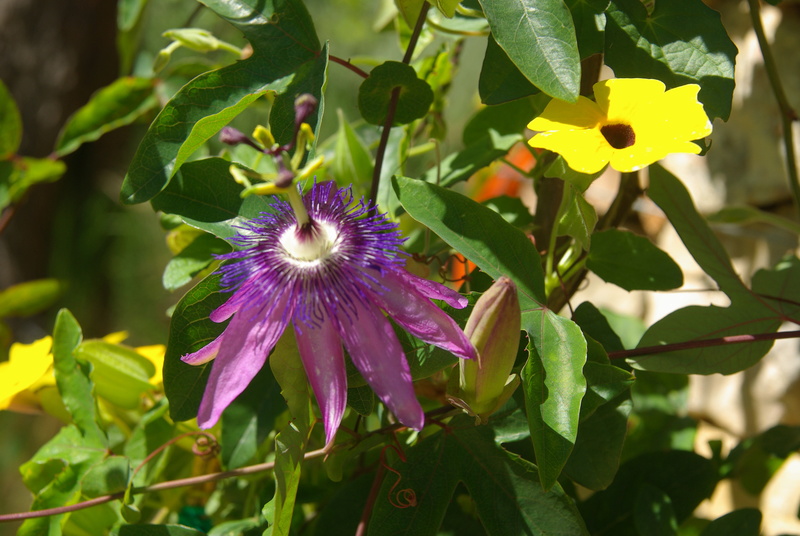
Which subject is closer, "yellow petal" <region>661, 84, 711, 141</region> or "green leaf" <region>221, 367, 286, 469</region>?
"yellow petal" <region>661, 84, 711, 141</region>

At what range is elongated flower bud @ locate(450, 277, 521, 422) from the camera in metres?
0.42

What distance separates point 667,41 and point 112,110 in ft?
2.18

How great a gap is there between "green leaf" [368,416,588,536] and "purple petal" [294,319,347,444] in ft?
0.36

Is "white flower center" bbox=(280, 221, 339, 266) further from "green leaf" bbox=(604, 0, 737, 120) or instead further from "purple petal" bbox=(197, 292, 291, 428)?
"green leaf" bbox=(604, 0, 737, 120)

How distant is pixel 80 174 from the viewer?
2930 millimetres

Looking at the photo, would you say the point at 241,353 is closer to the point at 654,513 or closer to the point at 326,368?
the point at 326,368

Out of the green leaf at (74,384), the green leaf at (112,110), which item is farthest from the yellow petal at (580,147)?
the green leaf at (112,110)

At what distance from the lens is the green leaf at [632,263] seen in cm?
58

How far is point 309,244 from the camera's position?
46 centimetres

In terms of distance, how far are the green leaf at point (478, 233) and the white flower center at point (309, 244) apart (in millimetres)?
56

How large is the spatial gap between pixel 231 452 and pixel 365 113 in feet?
0.96

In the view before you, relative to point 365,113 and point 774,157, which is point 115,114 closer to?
point 365,113

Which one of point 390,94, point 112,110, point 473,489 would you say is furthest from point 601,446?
point 112,110

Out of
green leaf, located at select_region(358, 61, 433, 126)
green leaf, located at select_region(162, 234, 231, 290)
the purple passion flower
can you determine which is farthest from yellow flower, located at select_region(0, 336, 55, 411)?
green leaf, located at select_region(358, 61, 433, 126)
